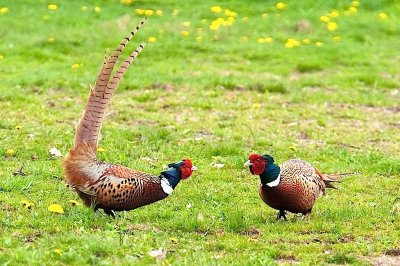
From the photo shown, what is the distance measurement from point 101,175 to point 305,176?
6.12 feet

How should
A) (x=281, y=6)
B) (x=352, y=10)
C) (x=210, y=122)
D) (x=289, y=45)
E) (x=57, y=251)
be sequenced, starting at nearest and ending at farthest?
1. (x=57, y=251)
2. (x=210, y=122)
3. (x=289, y=45)
4. (x=352, y=10)
5. (x=281, y=6)

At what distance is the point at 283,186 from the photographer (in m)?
7.31

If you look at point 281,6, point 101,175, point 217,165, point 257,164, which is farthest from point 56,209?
point 281,6

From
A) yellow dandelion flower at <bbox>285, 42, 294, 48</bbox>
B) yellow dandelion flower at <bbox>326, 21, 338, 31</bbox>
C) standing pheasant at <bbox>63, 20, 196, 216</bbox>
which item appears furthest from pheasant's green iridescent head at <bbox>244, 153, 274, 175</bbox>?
yellow dandelion flower at <bbox>326, 21, 338, 31</bbox>

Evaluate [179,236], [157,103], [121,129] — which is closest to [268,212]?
[179,236]

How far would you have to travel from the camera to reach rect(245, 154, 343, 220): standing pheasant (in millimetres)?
7242

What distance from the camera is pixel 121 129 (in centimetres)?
1130

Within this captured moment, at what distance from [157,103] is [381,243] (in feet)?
22.2

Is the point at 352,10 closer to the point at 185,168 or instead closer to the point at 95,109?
the point at 95,109

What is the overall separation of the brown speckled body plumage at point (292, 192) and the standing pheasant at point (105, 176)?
0.75 m

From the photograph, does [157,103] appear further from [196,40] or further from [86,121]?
[86,121]

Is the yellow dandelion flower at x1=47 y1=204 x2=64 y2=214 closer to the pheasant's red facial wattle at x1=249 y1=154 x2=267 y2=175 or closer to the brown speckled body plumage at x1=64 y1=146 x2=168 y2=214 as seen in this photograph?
the brown speckled body plumage at x1=64 y1=146 x2=168 y2=214

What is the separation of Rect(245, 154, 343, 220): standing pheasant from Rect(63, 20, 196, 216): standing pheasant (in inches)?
24.5

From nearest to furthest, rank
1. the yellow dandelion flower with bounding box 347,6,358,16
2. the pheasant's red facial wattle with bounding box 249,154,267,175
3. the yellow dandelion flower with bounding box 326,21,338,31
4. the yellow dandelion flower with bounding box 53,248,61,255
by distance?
the yellow dandelion flower with bounding box 53,248,61,255, the pheasant's red facial wattle with bounding box 249,154,267,175, the yellow dandelion flower with bounding box 326,21,338,31, the yellow dandelion flower with bounding box 347,6,358,16
